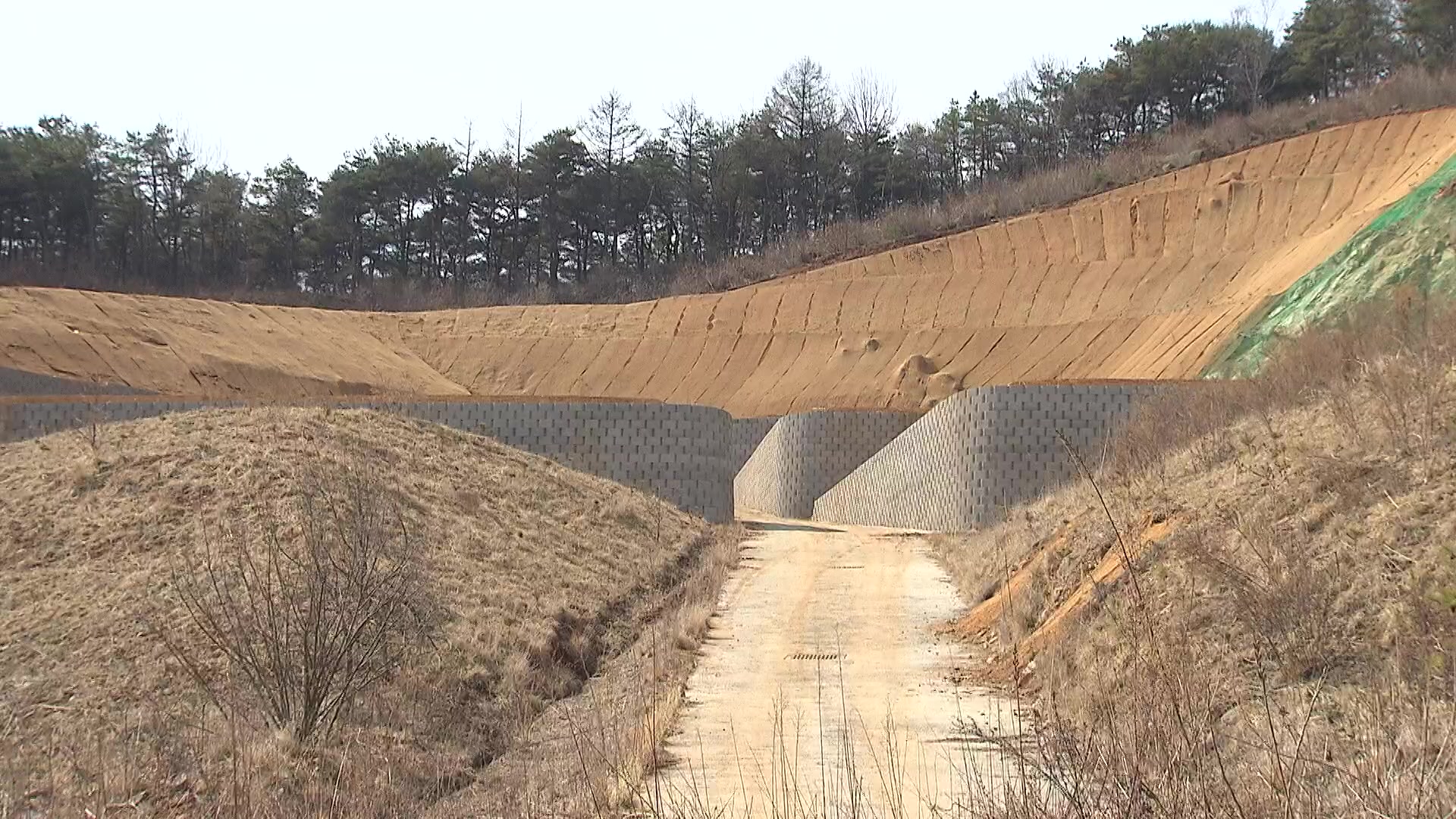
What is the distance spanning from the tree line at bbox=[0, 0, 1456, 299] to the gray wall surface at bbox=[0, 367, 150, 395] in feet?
86.3

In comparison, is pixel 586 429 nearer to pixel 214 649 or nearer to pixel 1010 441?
pixel 1010 441

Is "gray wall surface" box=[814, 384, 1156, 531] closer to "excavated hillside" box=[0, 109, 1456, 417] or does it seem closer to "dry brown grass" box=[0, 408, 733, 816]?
"dry brown grass" box=[0, 408, 733, 816]

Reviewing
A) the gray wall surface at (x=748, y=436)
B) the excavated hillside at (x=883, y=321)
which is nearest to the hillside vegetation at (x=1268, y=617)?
the excavated hillside at (x=883, y=321)

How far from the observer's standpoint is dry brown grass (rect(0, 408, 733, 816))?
896 centimetres

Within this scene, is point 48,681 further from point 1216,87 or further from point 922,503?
point 1216,87

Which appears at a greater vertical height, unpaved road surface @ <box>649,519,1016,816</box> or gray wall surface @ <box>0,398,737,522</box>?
gray wall surface @ <box>0,398,737,522</box>

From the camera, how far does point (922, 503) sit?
2695 cm

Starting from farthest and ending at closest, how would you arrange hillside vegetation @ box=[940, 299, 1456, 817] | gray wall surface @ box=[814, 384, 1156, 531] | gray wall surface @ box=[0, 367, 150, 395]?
1. gray wall surface @ box=[0, 367, 150, 395]
2. gray wall surface @ box=[814, 384, 1156, 531]
3. hillside vegetation @ box=[940, 299, 1456, 817]

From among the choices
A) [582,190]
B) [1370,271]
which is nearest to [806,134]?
[582,190]

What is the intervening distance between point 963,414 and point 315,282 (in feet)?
170

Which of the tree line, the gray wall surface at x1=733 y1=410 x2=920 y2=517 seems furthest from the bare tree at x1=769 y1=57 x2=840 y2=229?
the gray wall surface at x1=733 y1=410 x2=920 y2=517

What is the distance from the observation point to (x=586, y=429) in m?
24.9

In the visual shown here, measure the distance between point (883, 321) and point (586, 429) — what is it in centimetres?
2494

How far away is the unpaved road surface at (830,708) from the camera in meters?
7.36
